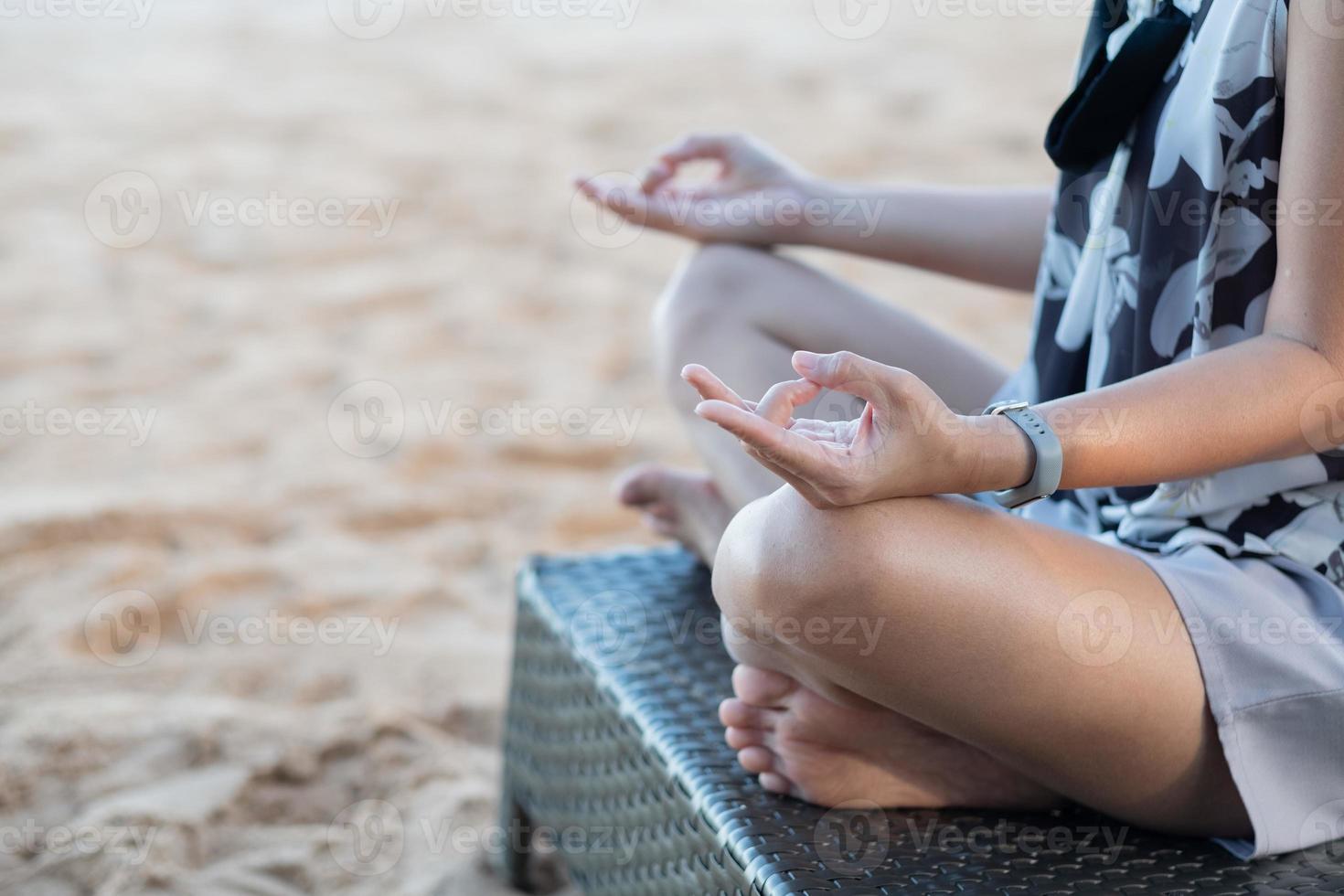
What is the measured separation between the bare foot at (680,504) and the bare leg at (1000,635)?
1.41ft

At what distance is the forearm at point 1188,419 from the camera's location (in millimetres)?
866

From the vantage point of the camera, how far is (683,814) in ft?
3.52

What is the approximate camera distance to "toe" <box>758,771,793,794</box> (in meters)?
1.04

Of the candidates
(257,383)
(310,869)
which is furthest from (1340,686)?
(257,383)

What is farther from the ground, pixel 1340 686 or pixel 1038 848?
pixel 1340 686

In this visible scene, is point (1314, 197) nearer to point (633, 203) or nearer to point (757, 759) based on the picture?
point (757, 759)

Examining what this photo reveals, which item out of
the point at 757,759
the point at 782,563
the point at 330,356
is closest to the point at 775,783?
the point at 757,759

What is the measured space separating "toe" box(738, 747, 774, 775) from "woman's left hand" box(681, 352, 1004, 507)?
0.29 m

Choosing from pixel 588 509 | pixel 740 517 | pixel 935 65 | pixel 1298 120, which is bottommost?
pixel 588 509

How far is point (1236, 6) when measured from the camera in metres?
1.01

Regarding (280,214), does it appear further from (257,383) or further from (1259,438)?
(1259,438)

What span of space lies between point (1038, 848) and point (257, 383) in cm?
181

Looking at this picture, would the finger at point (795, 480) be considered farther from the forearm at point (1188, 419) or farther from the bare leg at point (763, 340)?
the bare leg at point (763, 340)

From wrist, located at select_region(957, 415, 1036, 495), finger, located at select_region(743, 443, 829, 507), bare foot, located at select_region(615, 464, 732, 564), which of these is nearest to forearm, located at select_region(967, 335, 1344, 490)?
wrist, located at select_region(957, 415, 1036, 495)
